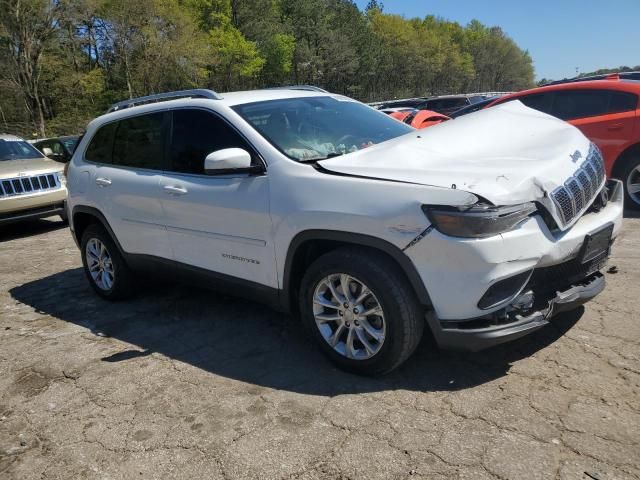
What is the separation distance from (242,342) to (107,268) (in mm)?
1836

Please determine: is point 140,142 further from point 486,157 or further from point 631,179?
point 631,179

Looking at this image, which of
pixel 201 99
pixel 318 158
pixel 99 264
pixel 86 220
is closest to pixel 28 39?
pixel 86 220

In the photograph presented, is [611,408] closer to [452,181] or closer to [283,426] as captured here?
[452,181]

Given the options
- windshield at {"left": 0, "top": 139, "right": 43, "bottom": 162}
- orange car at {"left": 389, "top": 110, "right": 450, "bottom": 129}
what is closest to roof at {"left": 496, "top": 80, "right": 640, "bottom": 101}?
orange car at {"left": 389, "top": 110, "right": 450, "bottom": 129}

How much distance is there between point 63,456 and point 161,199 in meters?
1.92

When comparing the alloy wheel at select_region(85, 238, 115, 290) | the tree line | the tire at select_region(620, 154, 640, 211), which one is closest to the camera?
the alloy wheel at select_region(85, 238, 115, 290)

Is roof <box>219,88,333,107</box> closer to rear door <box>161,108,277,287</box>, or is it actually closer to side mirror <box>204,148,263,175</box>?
rear door <box>161,108,277,287</box>

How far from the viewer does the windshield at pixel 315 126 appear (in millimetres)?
3453

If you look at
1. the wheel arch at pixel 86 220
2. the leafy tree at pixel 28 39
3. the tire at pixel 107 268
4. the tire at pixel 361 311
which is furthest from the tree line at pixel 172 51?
the tire at pixel 361 311

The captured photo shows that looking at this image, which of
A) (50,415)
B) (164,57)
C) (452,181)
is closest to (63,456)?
(50,415)

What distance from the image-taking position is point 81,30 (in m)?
35.3

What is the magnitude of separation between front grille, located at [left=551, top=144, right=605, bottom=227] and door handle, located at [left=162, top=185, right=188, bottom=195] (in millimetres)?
2436

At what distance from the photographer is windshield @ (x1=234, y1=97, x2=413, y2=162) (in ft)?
11.3

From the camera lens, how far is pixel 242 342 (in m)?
3.79
